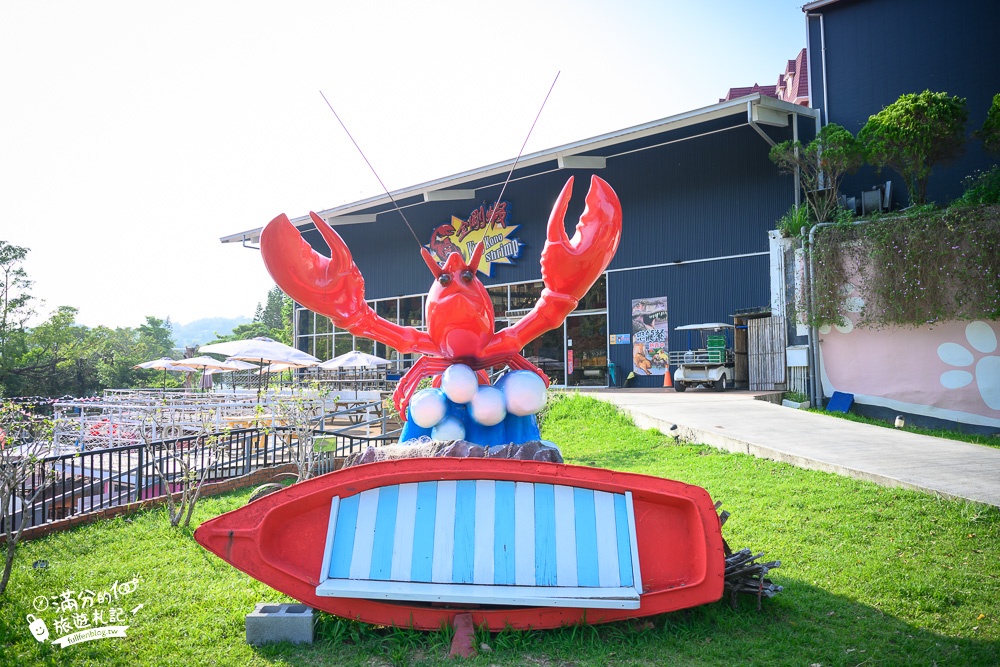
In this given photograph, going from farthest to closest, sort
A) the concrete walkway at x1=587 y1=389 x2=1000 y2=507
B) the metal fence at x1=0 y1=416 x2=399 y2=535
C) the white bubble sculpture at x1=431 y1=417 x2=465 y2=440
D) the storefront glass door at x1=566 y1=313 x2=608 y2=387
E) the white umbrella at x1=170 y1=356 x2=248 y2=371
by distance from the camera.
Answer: the storefront glass door at x1=566 y1=313 x2=608 y2=387 → the white umbrella at x1=170 y1=356 x2=248 y2=371 → the metal fence at x1=0 y1=416 x2=399 y2=535 → the concrete walkway at x1=587 y1=389 x2=1000 y2=507 → the white bubble sculpture at x1=431 y1=417 x2=465 y2=440

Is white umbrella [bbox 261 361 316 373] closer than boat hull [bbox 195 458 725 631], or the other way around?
boat hull [bbox 195 458 725 631]

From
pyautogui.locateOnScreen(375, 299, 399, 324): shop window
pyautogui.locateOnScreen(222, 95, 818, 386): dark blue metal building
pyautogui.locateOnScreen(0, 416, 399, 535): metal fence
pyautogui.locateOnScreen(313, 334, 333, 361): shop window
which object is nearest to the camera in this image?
pyautogui.locateOnScreen(0, 416, 399, 535): metal fence

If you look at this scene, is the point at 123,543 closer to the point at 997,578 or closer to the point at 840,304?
the point at 997,578

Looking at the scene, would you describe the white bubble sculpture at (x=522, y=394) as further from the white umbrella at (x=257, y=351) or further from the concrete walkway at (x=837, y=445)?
the white umbrella at (x=257, y=351)

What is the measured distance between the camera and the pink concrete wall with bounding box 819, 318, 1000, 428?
11156 millimetres

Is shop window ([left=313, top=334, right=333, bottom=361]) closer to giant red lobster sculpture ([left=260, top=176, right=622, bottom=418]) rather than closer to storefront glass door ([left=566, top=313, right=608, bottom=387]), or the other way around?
storefront glass door ([left=566, top=313, right=608, bottom=387])

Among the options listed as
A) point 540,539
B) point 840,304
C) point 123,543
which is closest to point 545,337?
point 840,304

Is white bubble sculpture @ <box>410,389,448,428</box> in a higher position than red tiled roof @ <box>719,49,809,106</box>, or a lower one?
lower

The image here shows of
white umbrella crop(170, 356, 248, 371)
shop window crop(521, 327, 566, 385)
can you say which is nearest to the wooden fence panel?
shop window crop(521, 327, 566, 385)

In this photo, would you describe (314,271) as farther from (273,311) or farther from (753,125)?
(273,311)

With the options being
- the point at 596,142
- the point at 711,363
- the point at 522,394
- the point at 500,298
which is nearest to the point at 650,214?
the point at 596,142

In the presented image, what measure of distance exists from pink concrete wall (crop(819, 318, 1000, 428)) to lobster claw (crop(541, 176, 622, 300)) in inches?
382

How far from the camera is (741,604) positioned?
161 inches

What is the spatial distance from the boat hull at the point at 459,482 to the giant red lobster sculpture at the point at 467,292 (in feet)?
4.44
